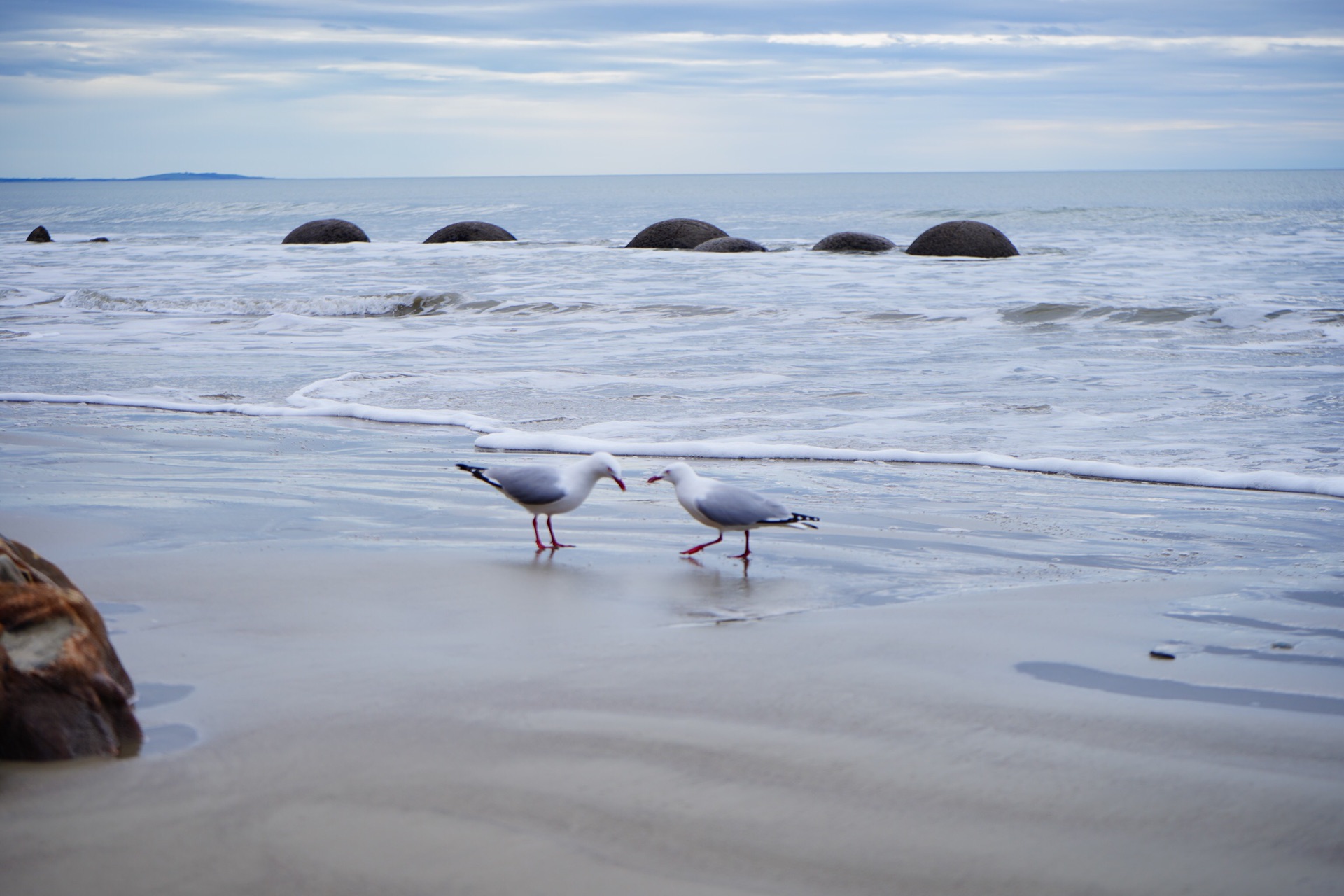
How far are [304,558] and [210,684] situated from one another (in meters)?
1.40

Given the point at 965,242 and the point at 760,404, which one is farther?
the point at 965,242

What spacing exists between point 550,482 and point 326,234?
32.2 m

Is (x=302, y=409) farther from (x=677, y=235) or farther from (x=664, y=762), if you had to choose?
(x=677, y=235)

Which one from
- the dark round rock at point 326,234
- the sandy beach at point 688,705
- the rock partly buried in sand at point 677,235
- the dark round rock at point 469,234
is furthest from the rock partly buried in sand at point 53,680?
the dark round rock at point 326,234

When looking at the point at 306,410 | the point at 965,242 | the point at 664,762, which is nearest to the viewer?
the point at 664,762

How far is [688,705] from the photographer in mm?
3102

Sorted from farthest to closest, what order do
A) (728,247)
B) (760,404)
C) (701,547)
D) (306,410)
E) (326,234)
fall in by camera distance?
(326,234) < (728,247) < (760,404) < (306,410) < (701,547)

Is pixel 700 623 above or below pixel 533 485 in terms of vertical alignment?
below

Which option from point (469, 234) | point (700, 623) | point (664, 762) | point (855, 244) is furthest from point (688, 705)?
point (469, 234)

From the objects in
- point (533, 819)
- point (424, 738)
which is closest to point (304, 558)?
point (424, 738)

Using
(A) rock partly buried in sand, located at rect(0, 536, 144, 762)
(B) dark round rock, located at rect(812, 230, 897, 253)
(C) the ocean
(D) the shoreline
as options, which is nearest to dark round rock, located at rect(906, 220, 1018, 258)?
(B) dark round rock, located at rect(812, 230, 897, 253)

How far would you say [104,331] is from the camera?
571 inches

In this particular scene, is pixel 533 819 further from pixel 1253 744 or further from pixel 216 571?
pixel 216 571

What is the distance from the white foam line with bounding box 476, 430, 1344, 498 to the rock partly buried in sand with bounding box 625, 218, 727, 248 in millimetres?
23075
